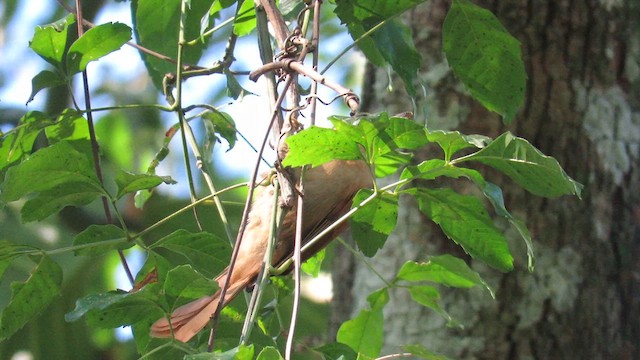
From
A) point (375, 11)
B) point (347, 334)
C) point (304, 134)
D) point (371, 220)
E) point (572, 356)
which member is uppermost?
point (375, 11)

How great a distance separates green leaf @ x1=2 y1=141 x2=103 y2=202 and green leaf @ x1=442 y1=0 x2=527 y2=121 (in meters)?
0.49

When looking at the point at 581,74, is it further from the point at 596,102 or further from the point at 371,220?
the point at 371,220

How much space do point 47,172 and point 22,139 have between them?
22cm

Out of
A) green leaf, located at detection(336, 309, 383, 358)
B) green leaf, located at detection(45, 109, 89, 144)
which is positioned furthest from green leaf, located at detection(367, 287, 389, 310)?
green leaf, located at detection(45, 109, 89, 144)

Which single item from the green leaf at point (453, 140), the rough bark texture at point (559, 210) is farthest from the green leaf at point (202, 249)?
the rough bark texture at point (559, 210)

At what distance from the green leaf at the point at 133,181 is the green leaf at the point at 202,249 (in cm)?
8

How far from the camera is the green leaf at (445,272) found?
1.02 m

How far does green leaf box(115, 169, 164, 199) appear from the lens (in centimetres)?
110

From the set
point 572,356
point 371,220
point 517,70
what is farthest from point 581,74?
point 371,220

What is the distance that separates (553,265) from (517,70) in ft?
3.63

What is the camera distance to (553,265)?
7.23 ft

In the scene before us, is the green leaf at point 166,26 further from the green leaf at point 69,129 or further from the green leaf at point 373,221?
the green leaf at point 373,221

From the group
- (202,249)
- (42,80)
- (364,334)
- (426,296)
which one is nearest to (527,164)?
(426,296)

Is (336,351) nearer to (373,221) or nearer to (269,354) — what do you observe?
(373,221)
